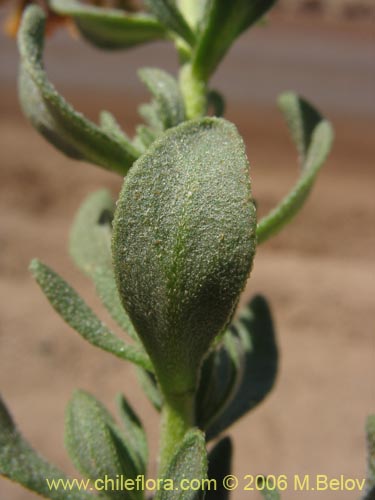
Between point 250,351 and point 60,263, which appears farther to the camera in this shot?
point 60,263

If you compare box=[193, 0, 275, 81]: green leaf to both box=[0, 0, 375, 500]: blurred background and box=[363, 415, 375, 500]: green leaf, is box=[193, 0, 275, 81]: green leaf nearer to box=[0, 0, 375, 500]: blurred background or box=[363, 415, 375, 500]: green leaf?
box=[363, 415, 375, 500]: green leaf

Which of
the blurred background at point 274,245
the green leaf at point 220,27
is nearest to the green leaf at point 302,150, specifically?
the green leaf at point 220,27

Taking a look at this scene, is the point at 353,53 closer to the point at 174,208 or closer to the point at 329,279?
the point at 329,279

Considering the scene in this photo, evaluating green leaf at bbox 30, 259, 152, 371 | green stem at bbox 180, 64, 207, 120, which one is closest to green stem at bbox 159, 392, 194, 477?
green leaf at bbox 30, 259, 152, 371

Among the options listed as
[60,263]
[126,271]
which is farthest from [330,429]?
[126,271]

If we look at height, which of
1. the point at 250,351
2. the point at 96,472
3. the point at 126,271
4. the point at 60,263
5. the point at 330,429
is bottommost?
the point at 330,429

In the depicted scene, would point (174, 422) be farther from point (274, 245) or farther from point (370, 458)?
point (274, 245)

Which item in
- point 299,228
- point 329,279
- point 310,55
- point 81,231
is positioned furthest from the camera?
point 310,55

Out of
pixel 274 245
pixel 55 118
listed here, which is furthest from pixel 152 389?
pixel 274 245
